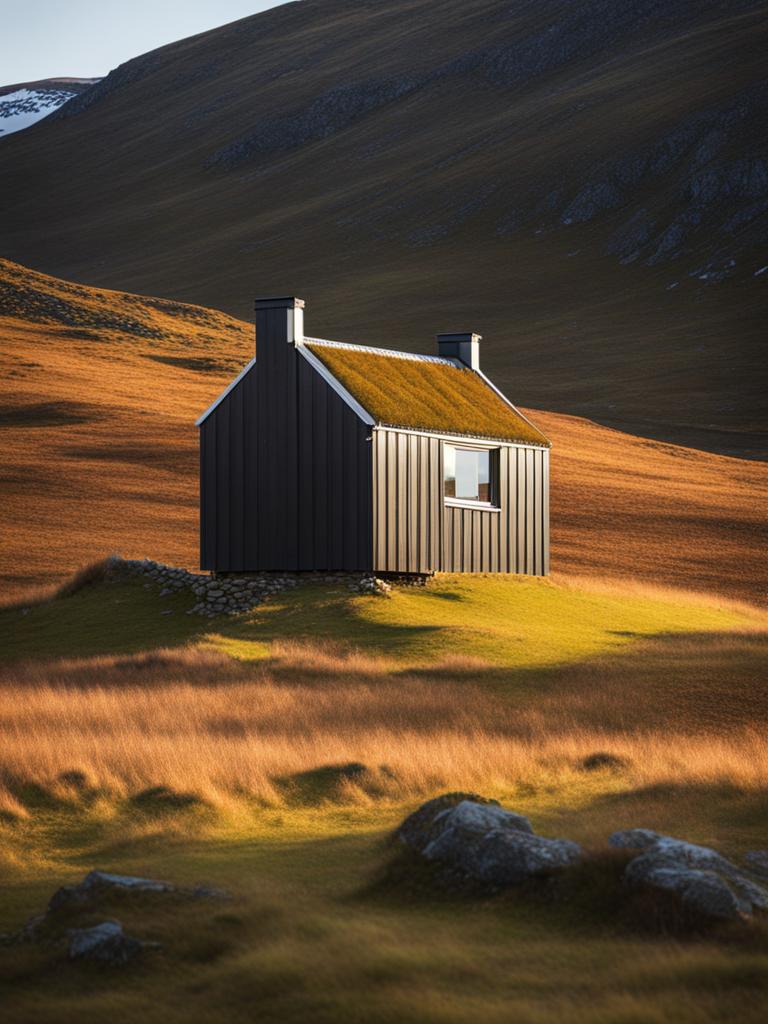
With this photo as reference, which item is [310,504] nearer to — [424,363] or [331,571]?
[331,571]

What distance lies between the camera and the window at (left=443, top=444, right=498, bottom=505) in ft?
127

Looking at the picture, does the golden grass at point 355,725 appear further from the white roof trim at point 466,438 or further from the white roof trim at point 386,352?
the white roof trim at point 386,352

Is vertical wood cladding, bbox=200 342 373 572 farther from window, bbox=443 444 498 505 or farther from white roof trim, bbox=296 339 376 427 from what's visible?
window, bbox=443 444 498 505

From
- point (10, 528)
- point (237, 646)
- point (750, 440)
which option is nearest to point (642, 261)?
point (750, 440)

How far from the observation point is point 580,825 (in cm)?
1366

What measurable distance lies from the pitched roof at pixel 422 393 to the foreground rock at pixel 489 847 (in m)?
24.5

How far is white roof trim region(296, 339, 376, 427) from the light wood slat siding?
0.48m

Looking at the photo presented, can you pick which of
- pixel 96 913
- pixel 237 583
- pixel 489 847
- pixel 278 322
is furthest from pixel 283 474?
pixel 96 913

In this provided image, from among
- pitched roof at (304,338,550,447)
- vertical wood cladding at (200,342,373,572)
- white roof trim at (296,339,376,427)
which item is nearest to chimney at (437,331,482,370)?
pitched roof at (304,338,550,447)

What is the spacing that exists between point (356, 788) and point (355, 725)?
14.1ft

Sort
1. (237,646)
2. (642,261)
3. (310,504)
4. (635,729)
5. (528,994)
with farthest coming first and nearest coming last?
1. (642,261)
2. (310,504)
3. (237,646)
4. (635,729)
5. (528,994)

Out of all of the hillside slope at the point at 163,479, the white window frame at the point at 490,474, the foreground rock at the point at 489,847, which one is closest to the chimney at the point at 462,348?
the white window frame at the point at 490,474

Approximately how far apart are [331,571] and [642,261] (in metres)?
169

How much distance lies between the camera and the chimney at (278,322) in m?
37.5
